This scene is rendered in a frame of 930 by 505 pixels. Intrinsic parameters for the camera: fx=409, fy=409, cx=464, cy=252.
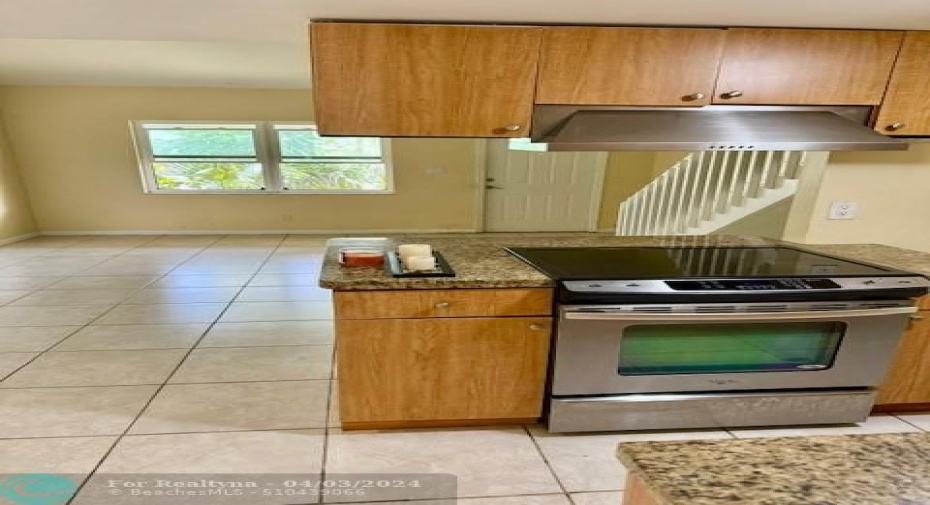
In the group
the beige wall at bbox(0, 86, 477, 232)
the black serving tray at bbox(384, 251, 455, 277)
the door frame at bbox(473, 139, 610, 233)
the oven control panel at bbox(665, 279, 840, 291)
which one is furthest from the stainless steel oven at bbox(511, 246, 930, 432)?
the beige wall at bbox(0, 86, 477, 232)

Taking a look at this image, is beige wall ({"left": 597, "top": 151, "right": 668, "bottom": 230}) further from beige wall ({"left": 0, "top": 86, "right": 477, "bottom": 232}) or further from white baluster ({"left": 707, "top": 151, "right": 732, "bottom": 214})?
white baluster ({"left": 707, "top": 151, "right": 732, "bottom": 214})

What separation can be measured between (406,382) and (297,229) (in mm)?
4842

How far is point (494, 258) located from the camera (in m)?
1.78

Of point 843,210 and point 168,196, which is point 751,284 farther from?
point 168,196

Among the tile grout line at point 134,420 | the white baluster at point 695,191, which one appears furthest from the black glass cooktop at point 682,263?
the tile grout line at point 134,420

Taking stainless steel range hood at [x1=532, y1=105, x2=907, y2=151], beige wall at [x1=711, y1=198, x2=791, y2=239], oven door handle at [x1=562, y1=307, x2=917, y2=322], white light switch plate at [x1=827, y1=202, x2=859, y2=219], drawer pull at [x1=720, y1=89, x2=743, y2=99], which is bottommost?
oven door handle at [x1=562, y1=307, x2=917, y2=322]

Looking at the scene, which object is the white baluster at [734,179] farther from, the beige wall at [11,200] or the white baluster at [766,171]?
the beige wall at [11,200]

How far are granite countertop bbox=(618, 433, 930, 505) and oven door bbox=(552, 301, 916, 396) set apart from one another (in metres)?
0.82

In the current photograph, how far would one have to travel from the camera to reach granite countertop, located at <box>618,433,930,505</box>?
1.78 feet

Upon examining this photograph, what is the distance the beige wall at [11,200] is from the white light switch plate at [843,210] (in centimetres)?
800

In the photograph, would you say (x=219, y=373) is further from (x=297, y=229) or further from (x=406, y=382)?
(x=297, y=229)

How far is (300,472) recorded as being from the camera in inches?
61.1

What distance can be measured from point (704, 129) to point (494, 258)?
102 centimetres

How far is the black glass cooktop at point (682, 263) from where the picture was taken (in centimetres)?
158
